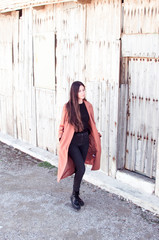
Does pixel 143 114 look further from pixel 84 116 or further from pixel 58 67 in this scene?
pixel 58 67

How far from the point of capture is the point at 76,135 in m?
5.54

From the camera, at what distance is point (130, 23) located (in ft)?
19.5

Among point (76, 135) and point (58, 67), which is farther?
point (58, 67)

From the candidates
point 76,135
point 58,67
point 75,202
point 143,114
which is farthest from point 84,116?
point 58,67

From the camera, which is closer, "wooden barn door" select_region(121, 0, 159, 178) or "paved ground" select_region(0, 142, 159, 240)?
"paved ground" select_region(0, 142, 159, 240)

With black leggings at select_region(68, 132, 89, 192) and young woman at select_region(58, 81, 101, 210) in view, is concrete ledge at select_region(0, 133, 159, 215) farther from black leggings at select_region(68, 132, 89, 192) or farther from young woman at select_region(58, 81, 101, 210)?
black leggings at select_region(68, 132, 89, 192)

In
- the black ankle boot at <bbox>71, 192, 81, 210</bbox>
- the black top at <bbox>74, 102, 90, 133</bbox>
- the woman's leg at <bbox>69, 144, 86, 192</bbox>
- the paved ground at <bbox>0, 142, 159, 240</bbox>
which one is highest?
the black top at <bbox>74, 102, 90, 133</bbox>

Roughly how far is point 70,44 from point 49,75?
109cm

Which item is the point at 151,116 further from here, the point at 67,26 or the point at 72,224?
the point at 67,26

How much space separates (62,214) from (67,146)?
3.53 feet

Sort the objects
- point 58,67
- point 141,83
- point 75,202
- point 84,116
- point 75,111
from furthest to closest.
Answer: point 58,67, point 141,83, point 75,202, point 84,116, point 75,111

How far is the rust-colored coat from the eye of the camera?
5.51 meters

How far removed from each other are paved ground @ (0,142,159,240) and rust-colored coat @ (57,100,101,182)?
62cm

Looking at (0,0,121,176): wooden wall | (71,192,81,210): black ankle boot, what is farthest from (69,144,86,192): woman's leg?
(0,0,121,176): wooden wall
